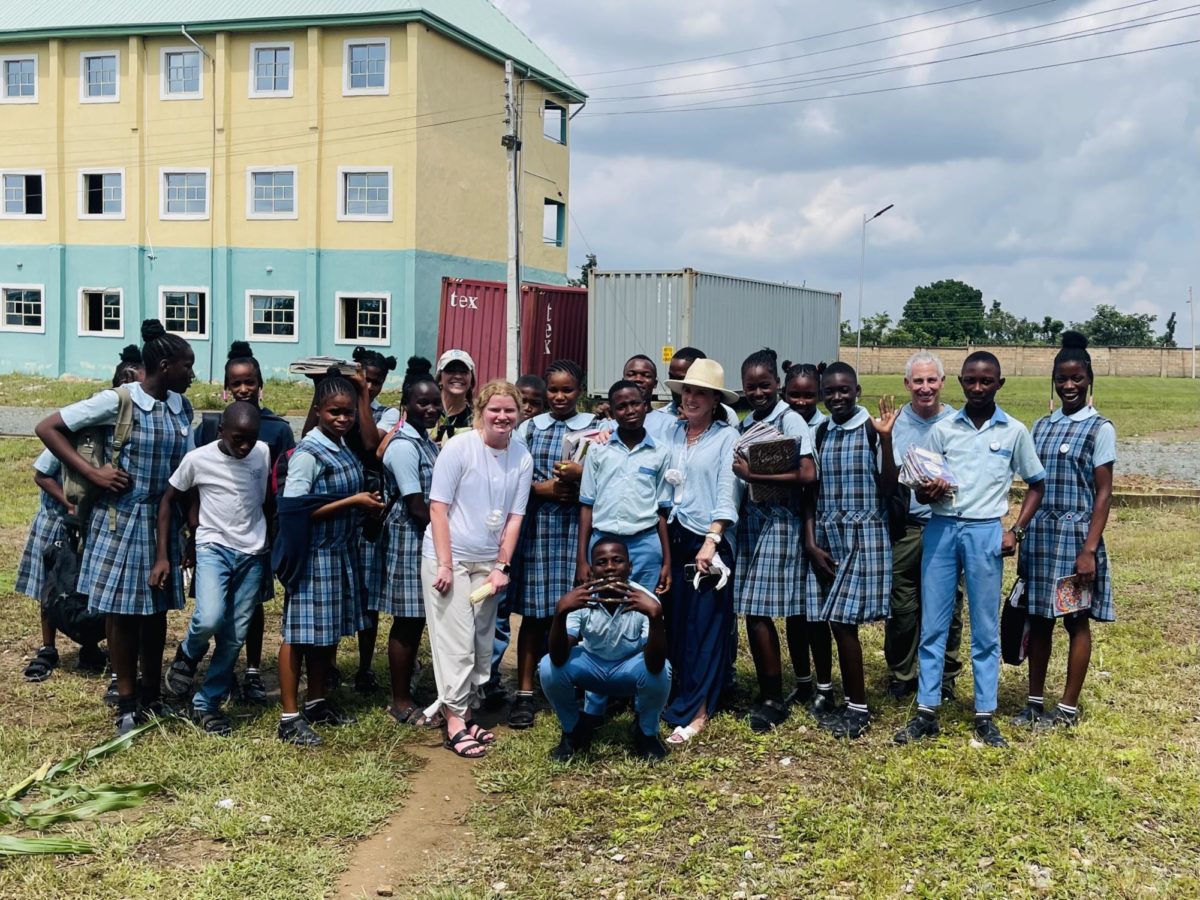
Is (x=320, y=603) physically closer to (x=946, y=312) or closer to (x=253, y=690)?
(x=253, y=690)

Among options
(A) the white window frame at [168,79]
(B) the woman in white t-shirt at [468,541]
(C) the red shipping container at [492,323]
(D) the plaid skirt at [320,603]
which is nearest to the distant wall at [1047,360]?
(A) the white window frame at [168,79]

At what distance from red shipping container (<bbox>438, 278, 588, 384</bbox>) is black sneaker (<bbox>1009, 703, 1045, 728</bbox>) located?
53.9 ft

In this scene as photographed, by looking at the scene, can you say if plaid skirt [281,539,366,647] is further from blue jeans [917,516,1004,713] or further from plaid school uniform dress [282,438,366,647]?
blue jeans [917,516,1004,713]

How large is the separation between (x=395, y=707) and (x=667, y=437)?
2.01 metres

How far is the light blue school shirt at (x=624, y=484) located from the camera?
5.42m

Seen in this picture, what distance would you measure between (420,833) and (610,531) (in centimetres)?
166

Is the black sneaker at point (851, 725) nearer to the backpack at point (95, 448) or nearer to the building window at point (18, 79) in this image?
the backpack at point (95, 448)

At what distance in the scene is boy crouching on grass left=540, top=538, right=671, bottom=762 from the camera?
5.00 meters

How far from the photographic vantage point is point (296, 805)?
4664mm

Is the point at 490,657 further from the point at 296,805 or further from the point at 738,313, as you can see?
the point at 738,313

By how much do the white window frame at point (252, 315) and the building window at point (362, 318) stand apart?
111 cm

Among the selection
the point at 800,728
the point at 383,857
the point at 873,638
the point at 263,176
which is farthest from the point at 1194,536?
the point at 263,176

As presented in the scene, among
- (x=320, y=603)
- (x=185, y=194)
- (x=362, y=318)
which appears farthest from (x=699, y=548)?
(x=185, y=194)

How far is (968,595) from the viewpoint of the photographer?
5.40m
